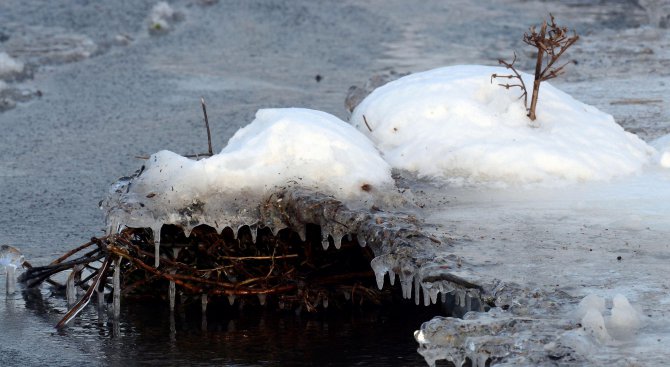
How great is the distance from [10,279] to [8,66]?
666 cm

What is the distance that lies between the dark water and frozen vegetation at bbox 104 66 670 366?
1.70ft

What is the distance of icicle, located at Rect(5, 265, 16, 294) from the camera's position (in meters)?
5.84

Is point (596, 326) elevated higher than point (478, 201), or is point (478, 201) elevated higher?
point (478, 201)

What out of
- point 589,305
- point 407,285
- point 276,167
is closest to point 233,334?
point 276,167

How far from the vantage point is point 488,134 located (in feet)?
20.9

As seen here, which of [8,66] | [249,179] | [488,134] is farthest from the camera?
[8,66]

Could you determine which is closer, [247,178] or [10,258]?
[247,178]

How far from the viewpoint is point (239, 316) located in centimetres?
562

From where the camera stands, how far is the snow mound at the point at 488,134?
20.1ft

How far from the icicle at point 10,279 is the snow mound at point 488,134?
6.83ft

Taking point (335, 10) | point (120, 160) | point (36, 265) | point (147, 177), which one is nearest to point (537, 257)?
point (147, 177)

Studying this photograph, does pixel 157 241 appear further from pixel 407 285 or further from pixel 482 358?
pixel 482 358

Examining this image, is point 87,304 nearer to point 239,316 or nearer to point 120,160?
point 239,316

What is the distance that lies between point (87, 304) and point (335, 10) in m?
11.5
